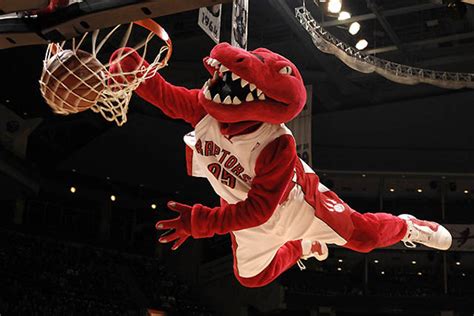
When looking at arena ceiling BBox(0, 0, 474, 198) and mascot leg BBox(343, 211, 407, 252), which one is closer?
mascot leg BBox(343, 211, 407, 252)

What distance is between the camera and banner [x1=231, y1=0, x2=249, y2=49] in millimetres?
6700

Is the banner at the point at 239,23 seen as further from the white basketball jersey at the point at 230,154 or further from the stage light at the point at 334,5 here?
the stage light at the point at 334,5

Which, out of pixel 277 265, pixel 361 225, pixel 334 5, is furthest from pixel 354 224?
pixel 334 5

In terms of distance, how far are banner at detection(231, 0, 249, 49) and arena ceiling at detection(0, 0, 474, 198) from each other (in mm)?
2942

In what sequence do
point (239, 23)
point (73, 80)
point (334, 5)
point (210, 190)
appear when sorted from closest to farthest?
point (73, 80), point (239, 23), point (334, 5), point (210, 190)

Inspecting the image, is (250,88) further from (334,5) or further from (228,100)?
(334,5)

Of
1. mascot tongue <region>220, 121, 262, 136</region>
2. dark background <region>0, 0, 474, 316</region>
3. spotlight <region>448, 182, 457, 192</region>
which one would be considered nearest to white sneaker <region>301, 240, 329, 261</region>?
mascot tongue <region>220, 121, 262, 136</region>

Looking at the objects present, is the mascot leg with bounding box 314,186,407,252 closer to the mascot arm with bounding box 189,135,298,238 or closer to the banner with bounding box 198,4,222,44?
the mascot arm with bounding box 189,135,298,238

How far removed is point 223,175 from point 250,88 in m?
0.56

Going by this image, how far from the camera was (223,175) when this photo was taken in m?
4.00

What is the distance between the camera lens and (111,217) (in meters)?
20.7

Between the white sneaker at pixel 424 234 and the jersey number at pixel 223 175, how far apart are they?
4.17ft

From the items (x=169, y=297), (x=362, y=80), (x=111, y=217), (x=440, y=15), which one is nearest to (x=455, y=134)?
(x=362, y=80)

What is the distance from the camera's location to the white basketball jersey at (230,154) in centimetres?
388
